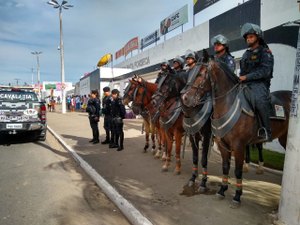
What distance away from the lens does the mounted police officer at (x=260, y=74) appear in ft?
14.9

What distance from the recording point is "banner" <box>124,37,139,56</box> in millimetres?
34031

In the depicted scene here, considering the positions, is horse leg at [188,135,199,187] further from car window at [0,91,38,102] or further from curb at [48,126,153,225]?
car window at [0,91,38,102]

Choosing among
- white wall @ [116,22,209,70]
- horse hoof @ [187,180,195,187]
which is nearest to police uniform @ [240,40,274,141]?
horse hoof @ [187,180,195,187]

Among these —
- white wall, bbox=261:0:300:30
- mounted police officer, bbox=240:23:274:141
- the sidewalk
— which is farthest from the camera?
white wall, bbox=261:0:300:30

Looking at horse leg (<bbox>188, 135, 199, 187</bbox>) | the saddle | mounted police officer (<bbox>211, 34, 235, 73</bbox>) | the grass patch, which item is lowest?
the grass patch

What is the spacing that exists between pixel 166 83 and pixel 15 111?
7.21 m

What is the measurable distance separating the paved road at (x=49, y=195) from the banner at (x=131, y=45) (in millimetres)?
26751

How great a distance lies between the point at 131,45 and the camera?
3609cm

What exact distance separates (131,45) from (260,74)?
3275 centimetres

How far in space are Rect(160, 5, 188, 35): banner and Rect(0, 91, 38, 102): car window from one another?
14203 millimetres

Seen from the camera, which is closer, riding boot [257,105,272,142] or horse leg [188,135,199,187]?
riding boot [257,105,272,142]

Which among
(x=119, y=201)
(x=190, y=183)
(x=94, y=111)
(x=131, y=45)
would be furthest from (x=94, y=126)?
(x=131, y=45)

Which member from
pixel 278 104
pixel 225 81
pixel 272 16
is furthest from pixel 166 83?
pixel 272 16

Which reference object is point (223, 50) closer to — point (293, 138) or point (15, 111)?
point (293, 138)
